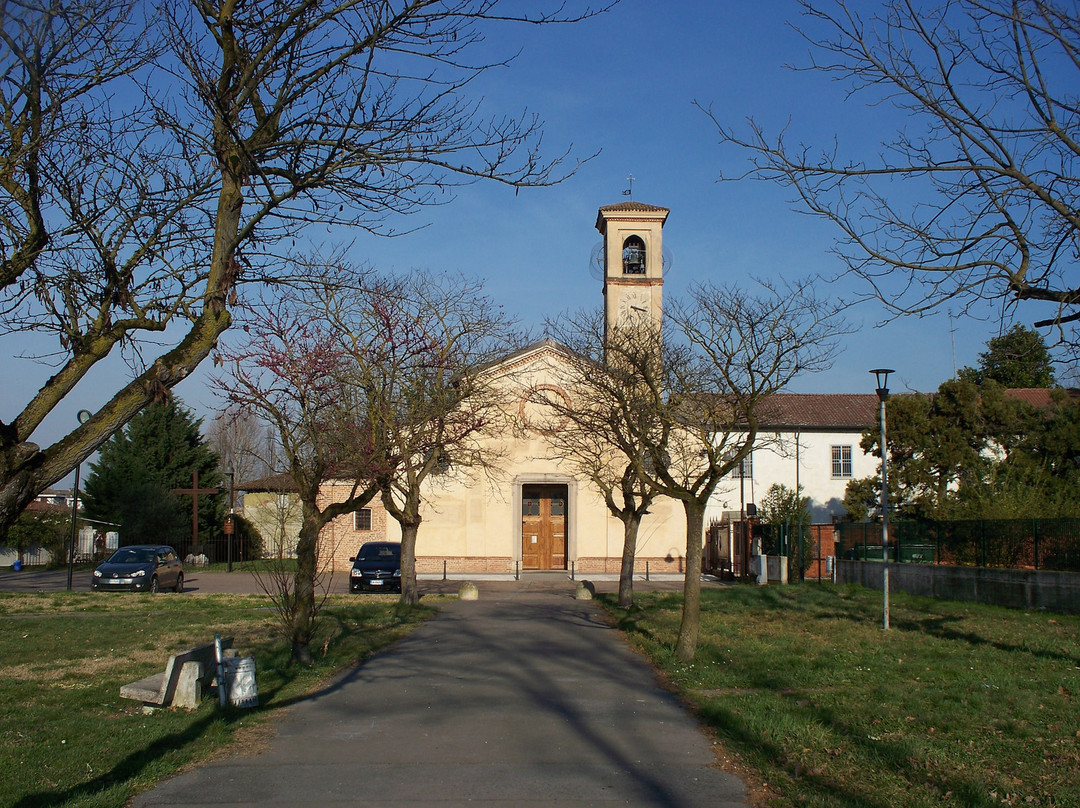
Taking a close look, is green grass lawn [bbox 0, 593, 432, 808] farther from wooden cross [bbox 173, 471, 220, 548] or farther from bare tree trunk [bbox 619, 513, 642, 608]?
wooden cross [bbox 173, 471, 220, 548]

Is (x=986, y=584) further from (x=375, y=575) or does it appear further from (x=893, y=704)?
(x=375, y=575)

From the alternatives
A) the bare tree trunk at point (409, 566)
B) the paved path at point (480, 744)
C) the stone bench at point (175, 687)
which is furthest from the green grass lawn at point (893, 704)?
the bare tree trunk at point (409, 566)

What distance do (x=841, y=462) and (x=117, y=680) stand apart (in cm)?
4028

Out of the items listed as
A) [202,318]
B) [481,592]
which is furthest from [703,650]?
[481,592]

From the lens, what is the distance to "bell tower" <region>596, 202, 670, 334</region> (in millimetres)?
39469

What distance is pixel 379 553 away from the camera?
3155 centimetres

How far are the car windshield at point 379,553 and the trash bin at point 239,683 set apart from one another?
21.0 m

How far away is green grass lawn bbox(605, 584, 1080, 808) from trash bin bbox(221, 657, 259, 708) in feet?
16.4

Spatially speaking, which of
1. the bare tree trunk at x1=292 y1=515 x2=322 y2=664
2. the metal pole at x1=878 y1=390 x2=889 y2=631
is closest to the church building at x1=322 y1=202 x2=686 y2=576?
the metal pole at x1=878 y1=390 x2=889 y2=631

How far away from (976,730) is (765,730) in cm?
193

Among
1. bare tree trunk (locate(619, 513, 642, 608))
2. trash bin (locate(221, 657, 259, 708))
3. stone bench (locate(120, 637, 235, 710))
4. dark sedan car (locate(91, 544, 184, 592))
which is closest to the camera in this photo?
stone bench (locate(120, 637, 235, 710))

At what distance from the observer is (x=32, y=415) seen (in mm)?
5145

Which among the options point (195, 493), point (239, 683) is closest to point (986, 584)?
point (239, 683)

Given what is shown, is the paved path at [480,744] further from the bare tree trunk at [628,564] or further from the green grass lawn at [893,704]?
the bare tree trunk at [628,564]
